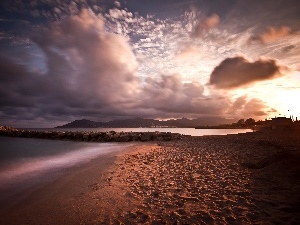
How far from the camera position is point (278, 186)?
27.6 ft

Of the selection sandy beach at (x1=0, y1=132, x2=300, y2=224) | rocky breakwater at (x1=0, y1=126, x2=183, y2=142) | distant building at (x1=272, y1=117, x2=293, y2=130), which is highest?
distant building at (x1=272, y1=117, x2=293, y2=130)

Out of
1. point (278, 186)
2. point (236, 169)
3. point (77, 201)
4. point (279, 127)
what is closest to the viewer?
point (77, 201)

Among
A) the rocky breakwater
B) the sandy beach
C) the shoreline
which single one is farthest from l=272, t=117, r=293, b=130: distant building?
the shoreline

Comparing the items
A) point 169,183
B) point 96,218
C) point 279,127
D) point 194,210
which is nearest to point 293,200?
point 194,210

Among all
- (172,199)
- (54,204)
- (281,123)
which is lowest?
(54,204)

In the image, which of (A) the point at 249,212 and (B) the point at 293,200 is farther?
(B) the point at 293,200

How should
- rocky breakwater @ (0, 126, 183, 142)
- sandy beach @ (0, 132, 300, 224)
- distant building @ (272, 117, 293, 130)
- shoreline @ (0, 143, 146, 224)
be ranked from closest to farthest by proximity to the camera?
sandy beach @ (0, 132, 300, 224), shoreline @ (0, 143, 146, 224), rocky breakwater @ (0, 126, 183, 142), distant building @ (272, 117, 293, 130)

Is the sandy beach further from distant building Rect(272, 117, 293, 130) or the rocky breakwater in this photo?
distant building Rect(272, 117, 293, 130)

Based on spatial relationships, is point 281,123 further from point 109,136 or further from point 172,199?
point 172,199

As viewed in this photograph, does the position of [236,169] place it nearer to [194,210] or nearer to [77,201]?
[194,210]

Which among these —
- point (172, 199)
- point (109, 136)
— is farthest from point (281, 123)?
point (172, 199)

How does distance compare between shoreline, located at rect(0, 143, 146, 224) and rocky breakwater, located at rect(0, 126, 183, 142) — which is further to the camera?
rocky breakwater, located at rect(0, 126, 183, 142)

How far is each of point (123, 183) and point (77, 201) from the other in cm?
270

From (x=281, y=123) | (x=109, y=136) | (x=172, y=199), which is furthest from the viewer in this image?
(x=281, y=123)
